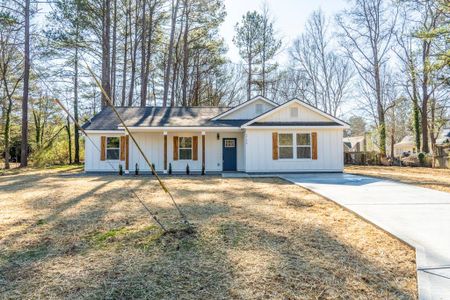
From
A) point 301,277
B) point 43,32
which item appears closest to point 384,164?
point 301,277

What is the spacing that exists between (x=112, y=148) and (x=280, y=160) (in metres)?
8.56

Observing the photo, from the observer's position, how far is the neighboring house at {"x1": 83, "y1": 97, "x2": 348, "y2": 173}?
13.6m

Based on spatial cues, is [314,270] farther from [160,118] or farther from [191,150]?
[160,118]

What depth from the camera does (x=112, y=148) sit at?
14.9m

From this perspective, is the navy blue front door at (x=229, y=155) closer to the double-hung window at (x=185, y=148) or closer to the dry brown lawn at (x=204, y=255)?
the double-hung window at (x=185, y=148)

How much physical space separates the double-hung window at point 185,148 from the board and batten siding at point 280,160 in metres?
3.23

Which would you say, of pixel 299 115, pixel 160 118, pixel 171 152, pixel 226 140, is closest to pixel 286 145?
pixel 299 115

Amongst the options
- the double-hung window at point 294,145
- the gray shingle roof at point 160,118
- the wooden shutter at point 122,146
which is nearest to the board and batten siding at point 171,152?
the wooden shutter at point 122,146

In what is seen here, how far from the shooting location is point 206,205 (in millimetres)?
6176

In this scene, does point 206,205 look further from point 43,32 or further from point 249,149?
→ point 43,32

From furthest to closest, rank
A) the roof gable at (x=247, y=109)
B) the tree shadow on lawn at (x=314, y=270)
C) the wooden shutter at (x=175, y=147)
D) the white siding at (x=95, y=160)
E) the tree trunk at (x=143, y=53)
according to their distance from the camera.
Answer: the tree trunk at (x=143, y=53) < the roof gable at (x=247, y=109) < the wooden shutter at (x=175, y=147) < the white siding at (x=95, y=160) < the tree shadow on lawn at (x=314, y=270)

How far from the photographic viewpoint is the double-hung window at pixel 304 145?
13.7 m

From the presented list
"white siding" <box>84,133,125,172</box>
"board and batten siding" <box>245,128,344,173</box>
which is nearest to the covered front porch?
"white siding" <box>84,133,125,172</box>

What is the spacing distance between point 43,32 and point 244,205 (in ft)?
58.4
